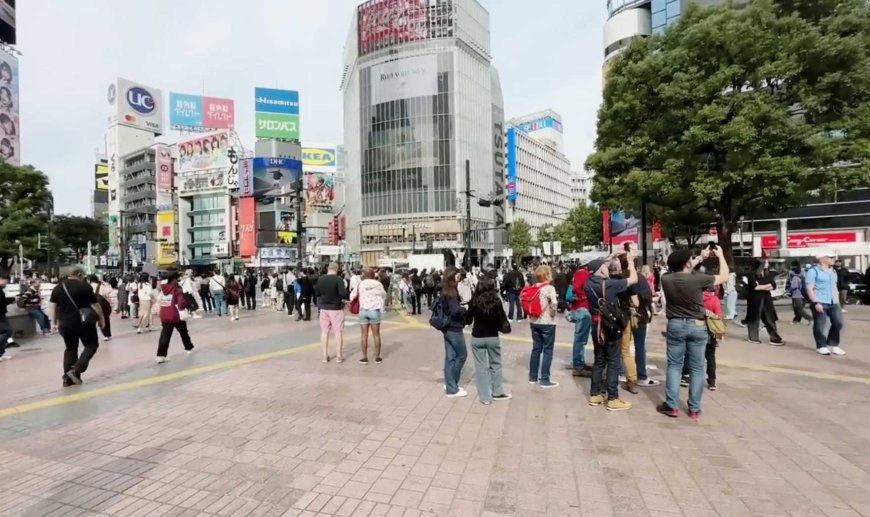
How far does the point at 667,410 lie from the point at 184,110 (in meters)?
107

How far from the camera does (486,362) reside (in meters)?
6.07

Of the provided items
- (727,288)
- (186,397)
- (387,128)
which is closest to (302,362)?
(186,397)

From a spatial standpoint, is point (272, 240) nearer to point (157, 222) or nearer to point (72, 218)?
point (157, 222)

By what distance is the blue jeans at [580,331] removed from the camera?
7160 mm

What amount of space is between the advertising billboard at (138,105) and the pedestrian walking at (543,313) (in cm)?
10788

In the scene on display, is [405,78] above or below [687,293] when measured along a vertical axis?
above

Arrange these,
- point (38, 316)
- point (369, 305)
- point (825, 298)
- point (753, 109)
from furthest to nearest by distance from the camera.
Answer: point (753, 109) → point (38, 316) → point (825, 298) → point (369, 305)

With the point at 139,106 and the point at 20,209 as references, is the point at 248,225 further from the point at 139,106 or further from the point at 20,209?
the point at 139,106

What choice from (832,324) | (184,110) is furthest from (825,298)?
(184,110)

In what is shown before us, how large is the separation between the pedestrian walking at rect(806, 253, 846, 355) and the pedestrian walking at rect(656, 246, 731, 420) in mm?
4851

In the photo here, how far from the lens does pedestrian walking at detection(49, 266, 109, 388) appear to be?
7168 millimetres

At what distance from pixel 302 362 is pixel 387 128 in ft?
213

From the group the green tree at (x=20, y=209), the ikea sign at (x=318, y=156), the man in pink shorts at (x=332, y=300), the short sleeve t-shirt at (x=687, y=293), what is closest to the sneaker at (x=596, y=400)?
the short sleeve t-shirt at (x=687, y=293)

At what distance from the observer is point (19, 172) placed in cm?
3209
